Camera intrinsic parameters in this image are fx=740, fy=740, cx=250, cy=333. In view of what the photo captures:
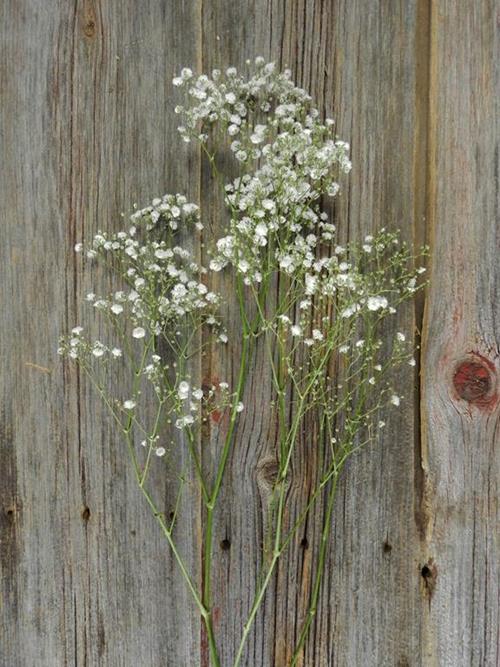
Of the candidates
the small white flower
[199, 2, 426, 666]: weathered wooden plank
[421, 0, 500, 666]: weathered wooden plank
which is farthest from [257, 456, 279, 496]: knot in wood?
the small white flower

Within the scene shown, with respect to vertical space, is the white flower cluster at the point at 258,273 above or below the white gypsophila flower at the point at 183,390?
above

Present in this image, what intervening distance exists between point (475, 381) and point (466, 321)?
109 mm

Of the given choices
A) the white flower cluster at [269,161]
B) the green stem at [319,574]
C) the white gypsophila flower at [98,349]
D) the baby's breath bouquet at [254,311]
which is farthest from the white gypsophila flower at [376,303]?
the white gypsophila flower at [98,349]

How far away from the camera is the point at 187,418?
127 cm

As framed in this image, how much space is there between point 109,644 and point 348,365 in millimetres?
695

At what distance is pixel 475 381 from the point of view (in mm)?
1326

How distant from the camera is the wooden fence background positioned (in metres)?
1.33

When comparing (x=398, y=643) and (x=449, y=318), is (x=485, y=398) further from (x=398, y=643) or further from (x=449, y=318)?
(x=398, y=643)

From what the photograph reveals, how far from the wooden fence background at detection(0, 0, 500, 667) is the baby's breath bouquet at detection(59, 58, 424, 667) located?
38mm

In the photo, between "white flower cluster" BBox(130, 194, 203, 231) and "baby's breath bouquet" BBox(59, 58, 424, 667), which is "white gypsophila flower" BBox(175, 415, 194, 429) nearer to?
"baby's breath bouquet" BBox(59, 58, 424, 667)

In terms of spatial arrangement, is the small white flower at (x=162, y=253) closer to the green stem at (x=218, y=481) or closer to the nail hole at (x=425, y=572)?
the green stem at (x=218, y=481)

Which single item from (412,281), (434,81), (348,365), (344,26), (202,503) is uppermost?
(344,26)

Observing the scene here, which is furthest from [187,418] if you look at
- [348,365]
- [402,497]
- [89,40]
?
[89,40]

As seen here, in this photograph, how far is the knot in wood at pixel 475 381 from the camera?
1326 millimetres
